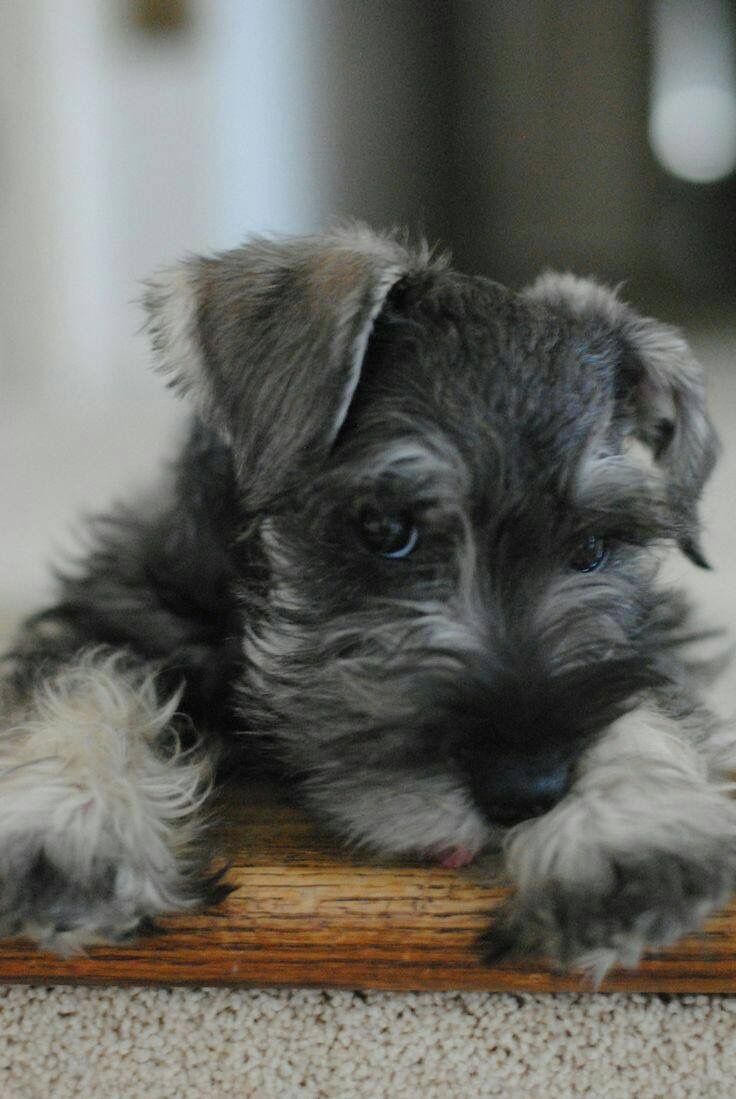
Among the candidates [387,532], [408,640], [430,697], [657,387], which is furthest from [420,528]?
[657,387]

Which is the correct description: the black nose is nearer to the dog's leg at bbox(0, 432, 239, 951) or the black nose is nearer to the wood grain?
the wood grain

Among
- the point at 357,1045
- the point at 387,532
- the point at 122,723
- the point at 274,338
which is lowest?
the point at 357,1045

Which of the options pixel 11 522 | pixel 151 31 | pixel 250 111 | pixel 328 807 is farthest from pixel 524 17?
pixel 328 807

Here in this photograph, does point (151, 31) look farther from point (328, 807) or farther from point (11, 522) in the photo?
point (328, 807)

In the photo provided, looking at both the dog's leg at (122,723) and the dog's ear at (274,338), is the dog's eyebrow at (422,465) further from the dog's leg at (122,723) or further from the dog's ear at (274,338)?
the dog's leg at (122,723)

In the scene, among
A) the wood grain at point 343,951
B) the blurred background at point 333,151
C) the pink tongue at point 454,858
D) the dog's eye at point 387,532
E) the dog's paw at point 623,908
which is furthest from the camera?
the blurred background at point 333,151

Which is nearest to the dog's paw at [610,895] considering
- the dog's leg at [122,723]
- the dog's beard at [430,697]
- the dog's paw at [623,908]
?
the dog's paw at [623,908]

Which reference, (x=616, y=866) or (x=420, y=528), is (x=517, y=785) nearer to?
(x=616, y=866)
